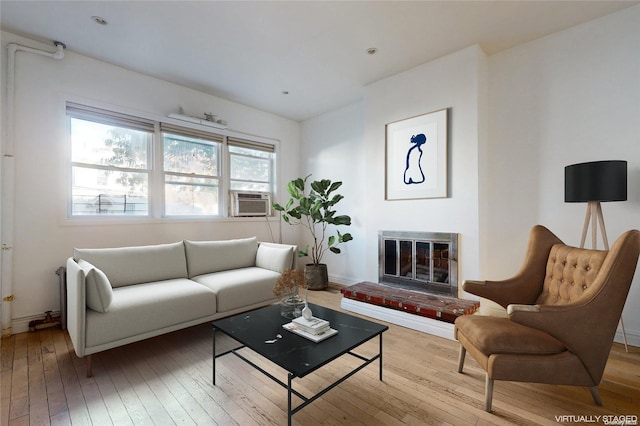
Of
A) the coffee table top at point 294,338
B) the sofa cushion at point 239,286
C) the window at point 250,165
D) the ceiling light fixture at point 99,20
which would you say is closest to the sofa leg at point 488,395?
the coffee table top at point 294,338


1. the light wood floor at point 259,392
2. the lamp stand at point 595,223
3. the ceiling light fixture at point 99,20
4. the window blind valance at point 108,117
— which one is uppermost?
the ceiling light fixture at point 99,20

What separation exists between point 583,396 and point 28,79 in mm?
5166

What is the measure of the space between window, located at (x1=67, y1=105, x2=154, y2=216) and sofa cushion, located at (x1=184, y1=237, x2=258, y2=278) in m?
0.92

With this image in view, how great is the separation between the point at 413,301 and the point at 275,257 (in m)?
1.64

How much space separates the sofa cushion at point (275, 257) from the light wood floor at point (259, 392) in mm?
1261

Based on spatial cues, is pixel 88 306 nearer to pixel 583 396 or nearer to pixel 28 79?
pixel 28 79

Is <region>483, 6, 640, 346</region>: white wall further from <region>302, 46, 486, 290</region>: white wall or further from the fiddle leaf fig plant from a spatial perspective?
the fiddle leaf fig plant

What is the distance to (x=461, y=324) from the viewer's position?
75.0 inches

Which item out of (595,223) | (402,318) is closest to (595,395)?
(595,223)

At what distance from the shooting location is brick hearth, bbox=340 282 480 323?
8.61 ft

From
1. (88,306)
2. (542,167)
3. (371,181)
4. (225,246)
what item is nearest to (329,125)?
(371,181)

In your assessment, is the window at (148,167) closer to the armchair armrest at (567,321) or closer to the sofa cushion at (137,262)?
the sofa cushion at (137,262)

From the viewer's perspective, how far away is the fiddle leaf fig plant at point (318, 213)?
404cm

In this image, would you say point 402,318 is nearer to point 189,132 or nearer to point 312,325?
point 312,325
